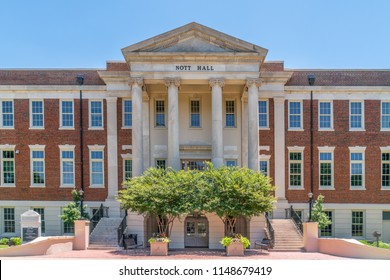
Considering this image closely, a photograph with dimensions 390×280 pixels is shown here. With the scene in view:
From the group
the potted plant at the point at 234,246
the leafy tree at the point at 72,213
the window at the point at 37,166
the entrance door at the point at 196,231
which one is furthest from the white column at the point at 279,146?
the window at the point at 37,166

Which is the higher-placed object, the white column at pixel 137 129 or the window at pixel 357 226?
the white column at pixel 137 129

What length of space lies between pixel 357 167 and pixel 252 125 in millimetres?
9915

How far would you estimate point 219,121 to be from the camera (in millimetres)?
27516

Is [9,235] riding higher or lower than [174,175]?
lower

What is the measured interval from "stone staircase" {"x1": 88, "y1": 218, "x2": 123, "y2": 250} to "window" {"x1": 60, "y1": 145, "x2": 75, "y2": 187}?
190 inches

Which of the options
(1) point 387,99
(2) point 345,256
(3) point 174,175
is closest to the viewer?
(2) point 345,256

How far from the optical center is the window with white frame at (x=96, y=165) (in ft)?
103

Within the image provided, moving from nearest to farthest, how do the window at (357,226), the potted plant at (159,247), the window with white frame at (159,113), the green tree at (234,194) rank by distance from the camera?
the potted plant at (159,247), the green tree at (234,194), the window at (357,226), the window with white frame at (159,113)

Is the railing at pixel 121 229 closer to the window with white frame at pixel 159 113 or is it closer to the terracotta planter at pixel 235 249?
the terracotta planter at pixel 235 249

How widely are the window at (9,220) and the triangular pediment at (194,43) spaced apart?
1533 cm

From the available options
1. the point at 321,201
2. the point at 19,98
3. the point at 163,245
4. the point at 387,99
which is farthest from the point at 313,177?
the point at 19,98

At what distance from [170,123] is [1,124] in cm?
1395

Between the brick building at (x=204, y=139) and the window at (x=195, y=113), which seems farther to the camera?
the window at (x=195, y=113)

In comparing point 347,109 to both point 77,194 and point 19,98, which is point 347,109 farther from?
point 19,98
